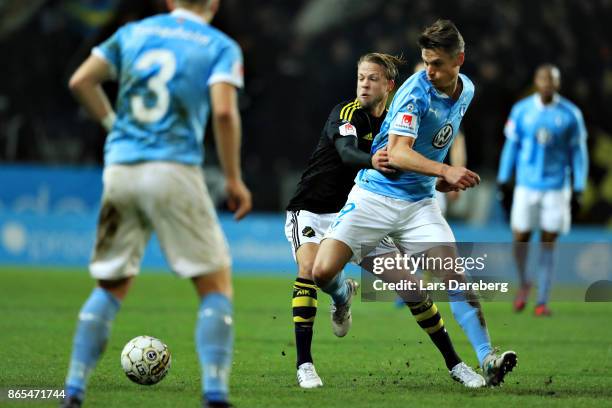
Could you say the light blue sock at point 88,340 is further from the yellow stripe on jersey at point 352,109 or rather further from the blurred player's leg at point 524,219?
the blurred player's leg at point 524,219

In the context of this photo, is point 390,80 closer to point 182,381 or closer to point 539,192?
point 182,381

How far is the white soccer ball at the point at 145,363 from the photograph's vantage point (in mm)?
6484

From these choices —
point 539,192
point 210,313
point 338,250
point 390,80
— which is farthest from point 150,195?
point 539,192

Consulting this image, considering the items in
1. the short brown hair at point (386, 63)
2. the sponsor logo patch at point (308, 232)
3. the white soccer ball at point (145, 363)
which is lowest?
the white soccer ball at point (145, 363)

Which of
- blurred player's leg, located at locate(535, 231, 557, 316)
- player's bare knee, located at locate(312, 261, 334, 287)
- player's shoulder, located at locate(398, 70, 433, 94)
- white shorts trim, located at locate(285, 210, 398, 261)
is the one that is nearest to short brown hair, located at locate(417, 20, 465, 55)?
player's shoulder, located at locate(398, 70, 433, 94)

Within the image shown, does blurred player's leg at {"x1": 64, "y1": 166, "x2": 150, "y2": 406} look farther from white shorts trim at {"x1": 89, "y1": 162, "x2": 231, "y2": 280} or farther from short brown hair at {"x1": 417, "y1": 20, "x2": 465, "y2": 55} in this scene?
short brown hair at {"x1": 417, "y1": 20, "x2": 465, "y2": 55}

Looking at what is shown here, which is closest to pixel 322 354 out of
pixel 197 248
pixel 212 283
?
pixel 212 283

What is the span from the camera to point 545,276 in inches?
500

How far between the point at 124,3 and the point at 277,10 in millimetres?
Answer: 2617

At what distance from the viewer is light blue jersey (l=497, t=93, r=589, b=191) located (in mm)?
12758

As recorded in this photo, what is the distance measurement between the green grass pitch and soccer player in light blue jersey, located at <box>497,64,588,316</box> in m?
0.92

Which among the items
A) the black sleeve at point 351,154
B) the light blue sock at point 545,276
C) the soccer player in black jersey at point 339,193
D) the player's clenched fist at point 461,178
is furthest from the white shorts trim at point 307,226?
the light blue sock at point 545,276

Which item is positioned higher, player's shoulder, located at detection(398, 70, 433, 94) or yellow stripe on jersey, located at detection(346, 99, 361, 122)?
player's shoulder, located at detection(398, 70, 433, 94)

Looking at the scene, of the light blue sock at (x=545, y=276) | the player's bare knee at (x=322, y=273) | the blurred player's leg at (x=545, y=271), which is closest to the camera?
the player's bare knee at (x=322, y=273)
